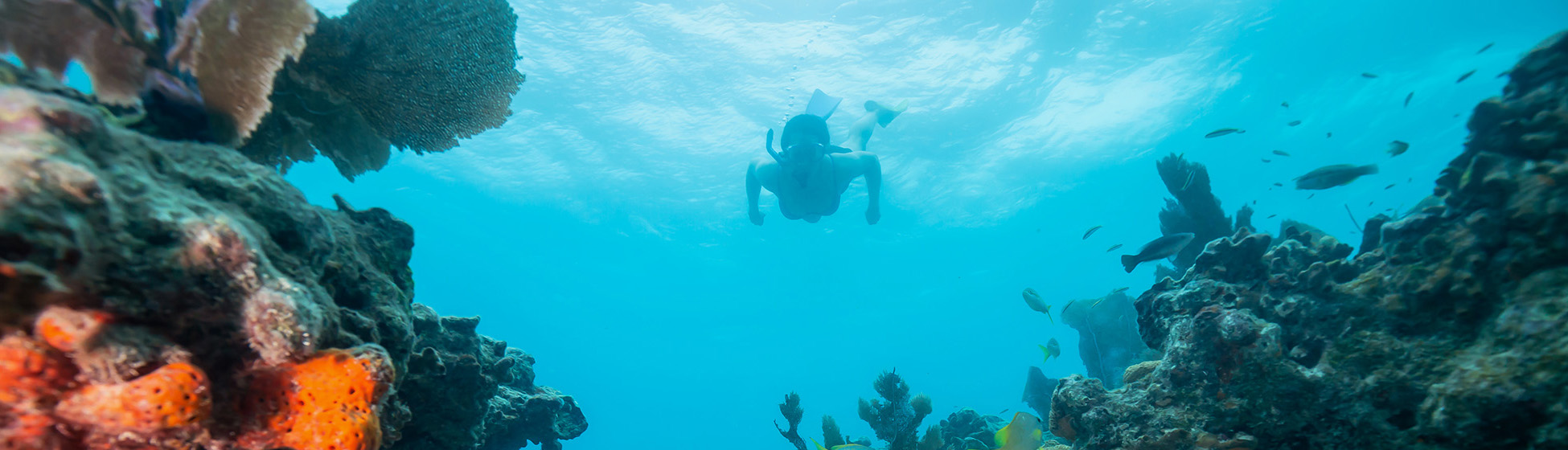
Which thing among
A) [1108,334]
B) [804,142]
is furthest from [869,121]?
[1108,334]

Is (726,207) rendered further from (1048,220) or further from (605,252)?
(1048,220)

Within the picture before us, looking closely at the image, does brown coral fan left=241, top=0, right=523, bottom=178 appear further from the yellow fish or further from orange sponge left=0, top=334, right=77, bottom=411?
the yellow fish

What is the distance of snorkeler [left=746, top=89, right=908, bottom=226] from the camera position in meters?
12.2

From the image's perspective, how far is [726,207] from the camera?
99.5 feet

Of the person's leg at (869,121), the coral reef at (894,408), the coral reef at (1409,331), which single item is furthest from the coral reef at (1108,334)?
the coral reef at (1409,331)

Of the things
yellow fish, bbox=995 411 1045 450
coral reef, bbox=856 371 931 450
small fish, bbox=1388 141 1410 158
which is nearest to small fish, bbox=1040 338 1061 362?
coral reef, bbox=856 371 931 450

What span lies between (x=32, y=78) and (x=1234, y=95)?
29.8m

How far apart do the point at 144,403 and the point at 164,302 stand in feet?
1.25

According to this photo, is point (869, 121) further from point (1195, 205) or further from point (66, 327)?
point (66, 327)

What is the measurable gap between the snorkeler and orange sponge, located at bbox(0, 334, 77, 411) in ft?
35.1

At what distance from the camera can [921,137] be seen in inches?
869

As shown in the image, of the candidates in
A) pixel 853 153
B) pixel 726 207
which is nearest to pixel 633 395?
pixel 726 207

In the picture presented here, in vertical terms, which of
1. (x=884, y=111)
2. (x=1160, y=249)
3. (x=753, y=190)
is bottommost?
(x=1160, y=249)

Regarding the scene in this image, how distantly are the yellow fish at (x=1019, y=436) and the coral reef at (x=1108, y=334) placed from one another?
8696 mm
